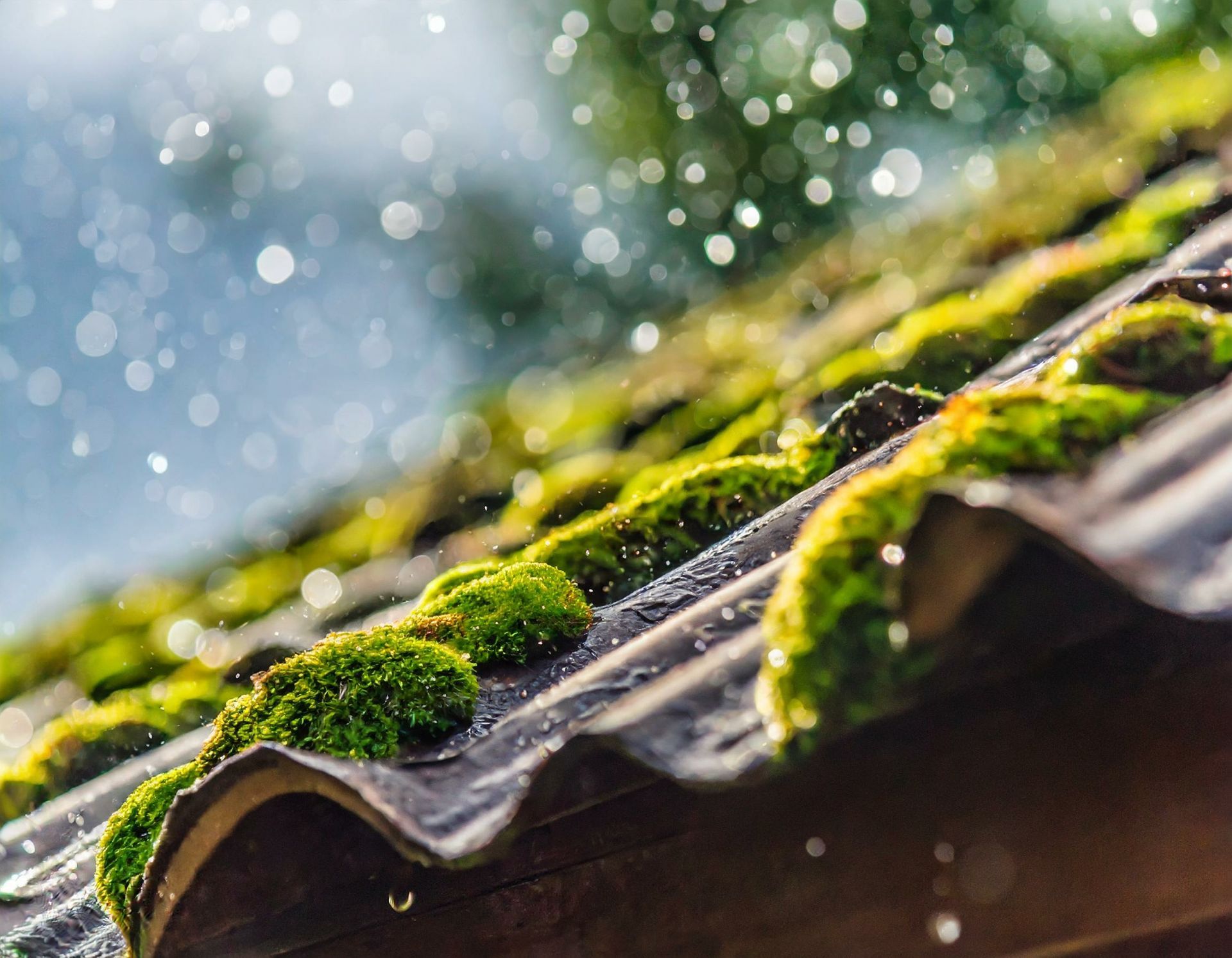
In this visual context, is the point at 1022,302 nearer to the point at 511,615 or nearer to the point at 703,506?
the point at 703,506

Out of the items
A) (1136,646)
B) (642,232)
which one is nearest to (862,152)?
(642,232)

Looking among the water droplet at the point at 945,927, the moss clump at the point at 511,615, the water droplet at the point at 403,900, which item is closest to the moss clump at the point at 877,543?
the water droplet at the point at 945,927

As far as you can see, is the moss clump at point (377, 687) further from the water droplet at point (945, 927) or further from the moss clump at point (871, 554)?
the water droplet at point (945, 927)

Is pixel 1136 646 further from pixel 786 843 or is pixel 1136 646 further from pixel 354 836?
pixel 354 836

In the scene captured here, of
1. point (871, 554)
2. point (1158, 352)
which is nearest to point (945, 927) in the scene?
point (871, 554)

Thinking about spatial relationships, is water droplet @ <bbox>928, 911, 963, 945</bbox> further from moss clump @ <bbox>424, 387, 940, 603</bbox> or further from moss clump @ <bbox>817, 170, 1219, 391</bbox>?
moss clump @ <bbox>817, 170, 1219, 391</bbox>
